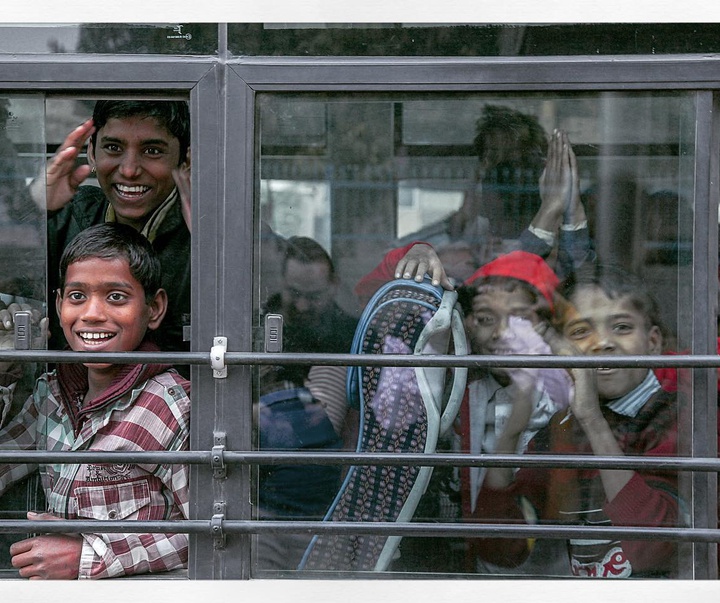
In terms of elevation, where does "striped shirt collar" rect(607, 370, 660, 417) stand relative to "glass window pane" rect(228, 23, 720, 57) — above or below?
below

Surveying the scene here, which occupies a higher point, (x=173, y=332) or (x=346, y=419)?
(x=173, y=332)

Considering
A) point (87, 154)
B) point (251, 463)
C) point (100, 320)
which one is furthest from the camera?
point (87, 154)

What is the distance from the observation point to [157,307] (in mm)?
2320

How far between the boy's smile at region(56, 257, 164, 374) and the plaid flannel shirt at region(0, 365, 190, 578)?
9cm

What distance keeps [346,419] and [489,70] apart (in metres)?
0.87

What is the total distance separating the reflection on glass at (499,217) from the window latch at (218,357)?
0.10m

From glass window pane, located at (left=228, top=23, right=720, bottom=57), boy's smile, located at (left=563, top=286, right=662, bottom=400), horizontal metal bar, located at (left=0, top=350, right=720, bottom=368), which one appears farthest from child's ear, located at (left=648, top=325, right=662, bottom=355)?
glass window pane, located at (left=228, top=23, right=720, bottom=57)

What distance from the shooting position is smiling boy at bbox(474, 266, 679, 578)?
215 cm

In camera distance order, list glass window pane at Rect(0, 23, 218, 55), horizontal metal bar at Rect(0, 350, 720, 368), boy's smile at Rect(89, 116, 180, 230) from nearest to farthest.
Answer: horizontal metal bar at Rect(0, 350, 720, 368)
glass window pane at Rect(0, 23, 218, 55)
boy's smile at Rect(89, 116, 180, 230)

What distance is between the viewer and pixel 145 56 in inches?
83.2

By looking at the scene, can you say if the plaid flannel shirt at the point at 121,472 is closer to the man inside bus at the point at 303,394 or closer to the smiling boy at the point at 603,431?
the man inside bus at the point at 303,394

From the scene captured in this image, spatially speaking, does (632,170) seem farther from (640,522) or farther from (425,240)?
(640,522)

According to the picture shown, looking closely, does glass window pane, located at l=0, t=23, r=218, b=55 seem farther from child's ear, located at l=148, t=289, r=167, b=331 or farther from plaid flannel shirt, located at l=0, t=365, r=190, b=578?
plaid flannel shirt, located at l=0, t=365, r=190, b=578

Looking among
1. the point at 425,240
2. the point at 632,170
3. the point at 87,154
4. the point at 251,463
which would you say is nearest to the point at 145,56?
the point at 87,154
